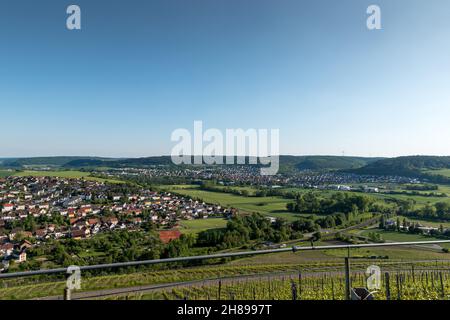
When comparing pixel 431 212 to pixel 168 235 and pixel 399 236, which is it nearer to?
pixel 399 236

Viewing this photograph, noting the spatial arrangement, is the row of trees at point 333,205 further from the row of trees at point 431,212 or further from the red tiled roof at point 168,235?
the red tiled roof at point 168,235

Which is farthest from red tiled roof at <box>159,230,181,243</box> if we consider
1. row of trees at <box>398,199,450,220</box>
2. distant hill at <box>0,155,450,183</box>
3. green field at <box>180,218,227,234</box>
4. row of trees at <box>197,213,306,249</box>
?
distant hill at <box>0,155,450,183</box>

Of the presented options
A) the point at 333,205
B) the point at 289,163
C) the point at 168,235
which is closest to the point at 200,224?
the point at 168,235

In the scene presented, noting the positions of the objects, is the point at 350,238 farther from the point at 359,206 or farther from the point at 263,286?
the point at 263,286

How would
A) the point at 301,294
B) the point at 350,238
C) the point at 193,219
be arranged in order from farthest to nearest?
the point at 193,219 → the point at 350,238 → the point at 301,294
